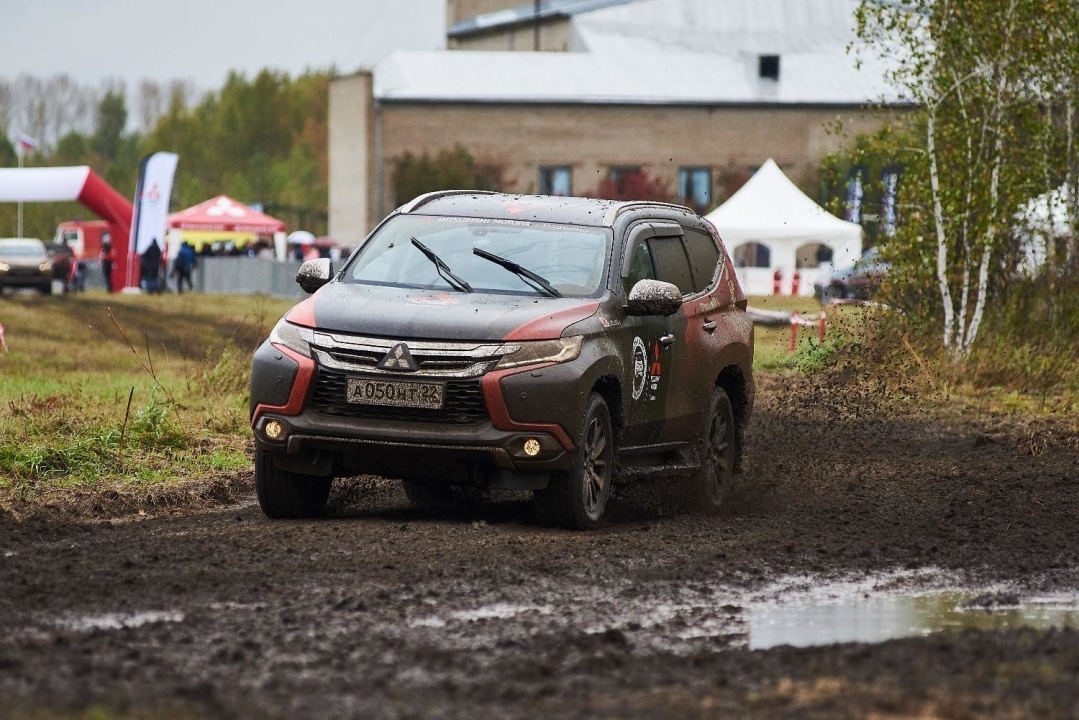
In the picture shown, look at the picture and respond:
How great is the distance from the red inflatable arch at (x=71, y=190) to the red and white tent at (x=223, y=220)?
670 inches

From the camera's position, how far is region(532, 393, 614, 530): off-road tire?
9570 mm

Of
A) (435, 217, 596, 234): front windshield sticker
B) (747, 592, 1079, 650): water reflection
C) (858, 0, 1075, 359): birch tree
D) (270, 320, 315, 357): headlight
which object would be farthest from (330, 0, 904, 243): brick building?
(747, 592, 1079, 650): water reflection

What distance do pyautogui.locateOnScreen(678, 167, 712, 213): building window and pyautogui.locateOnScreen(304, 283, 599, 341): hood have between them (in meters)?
70.4

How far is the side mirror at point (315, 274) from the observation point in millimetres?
10422

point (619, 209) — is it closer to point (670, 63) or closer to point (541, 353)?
point (541, 353)

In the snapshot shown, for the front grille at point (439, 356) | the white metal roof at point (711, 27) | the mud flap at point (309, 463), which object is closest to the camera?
the front grille at point (439, 356)

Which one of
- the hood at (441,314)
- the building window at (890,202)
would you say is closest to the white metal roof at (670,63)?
the building window at (890,202)

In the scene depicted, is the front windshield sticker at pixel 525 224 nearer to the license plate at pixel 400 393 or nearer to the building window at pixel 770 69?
the license plate at pixel 400 393

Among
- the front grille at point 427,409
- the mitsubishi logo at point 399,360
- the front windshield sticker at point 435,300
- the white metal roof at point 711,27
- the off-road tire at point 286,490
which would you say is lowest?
the off-road tire at point 286,490

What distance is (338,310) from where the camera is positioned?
9.65 meters

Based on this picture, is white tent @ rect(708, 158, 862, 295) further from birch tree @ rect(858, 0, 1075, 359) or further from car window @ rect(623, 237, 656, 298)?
car window @ rect(623, 237, 656, 298)

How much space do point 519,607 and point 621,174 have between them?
72569mm

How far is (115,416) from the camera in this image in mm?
14414

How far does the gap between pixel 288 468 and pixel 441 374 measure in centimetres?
108
